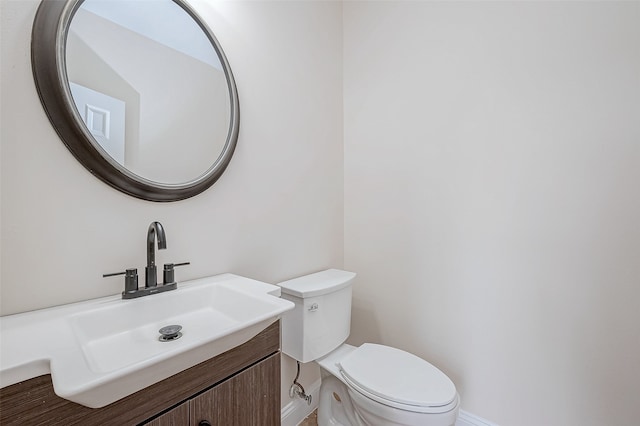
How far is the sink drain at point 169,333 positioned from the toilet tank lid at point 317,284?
543 mm

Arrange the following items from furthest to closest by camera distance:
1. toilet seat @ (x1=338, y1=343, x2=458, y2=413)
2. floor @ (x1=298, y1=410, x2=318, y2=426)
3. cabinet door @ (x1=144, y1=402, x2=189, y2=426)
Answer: floor @ (x1=298, y1=410, x2=318, y2=426), toilet seat @ (x1=338, y1=343, x2=458, y2=413), cabinet door @ (x1=144, y1=402, x2=189, y2=426)

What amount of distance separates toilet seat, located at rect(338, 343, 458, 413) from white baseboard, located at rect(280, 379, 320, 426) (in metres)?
0.44

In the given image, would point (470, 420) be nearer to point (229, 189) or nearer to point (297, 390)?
point (297, 390)

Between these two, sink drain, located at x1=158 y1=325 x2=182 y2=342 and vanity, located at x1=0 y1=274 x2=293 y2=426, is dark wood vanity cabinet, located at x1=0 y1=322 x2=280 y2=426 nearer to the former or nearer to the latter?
vanity, located at x1=0 y1=274 x2=293 y2=426

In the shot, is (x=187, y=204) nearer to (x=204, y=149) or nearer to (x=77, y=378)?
(x=204, y=149)

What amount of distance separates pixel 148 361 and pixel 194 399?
202 mm

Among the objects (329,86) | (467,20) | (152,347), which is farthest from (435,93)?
(152,347)

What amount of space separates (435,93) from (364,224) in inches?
33.9

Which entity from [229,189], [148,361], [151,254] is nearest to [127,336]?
[151,254]

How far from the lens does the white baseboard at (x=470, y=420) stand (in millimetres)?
1295

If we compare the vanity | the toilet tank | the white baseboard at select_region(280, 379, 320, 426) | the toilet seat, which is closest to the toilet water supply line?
the white baseboard at select_region(280, 379, 320, 426)

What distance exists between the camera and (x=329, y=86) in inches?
67.3

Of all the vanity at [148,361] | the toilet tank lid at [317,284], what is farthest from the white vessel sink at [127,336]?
the toilet tank lid at [317,284]

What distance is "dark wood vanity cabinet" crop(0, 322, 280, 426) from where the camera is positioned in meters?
0.45
